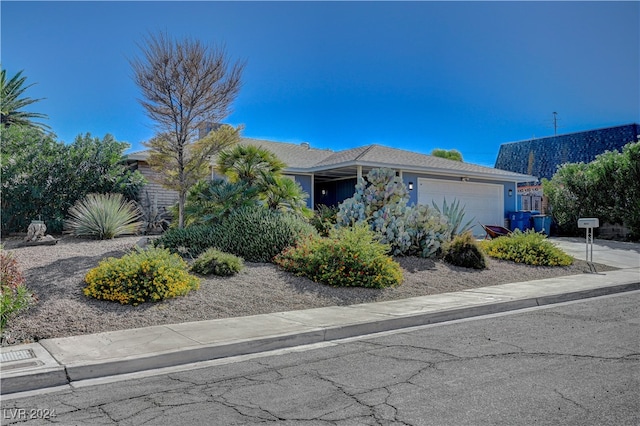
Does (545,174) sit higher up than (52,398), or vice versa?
(545,174)

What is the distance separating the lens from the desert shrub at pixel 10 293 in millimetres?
6250

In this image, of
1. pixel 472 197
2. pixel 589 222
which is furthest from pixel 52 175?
pixel 472 197

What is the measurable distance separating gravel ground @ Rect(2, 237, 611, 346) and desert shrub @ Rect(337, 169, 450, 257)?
1.66 ft

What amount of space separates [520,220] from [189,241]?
16967mm

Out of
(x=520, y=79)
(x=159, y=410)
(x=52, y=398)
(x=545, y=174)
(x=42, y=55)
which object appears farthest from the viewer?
(x=545, y=174)

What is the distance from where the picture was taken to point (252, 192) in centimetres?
1234

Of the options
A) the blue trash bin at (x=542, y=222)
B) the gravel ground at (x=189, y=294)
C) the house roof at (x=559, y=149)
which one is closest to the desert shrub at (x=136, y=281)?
the gravel ground at (x=189, y=294)

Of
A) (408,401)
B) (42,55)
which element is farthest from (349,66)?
(408,401)

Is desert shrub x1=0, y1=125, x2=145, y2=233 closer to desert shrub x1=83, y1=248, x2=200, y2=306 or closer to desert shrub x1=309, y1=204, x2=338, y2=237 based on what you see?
desert shrub x1=309, y1=204, x2=338, y2=237

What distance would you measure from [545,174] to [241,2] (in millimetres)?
37324

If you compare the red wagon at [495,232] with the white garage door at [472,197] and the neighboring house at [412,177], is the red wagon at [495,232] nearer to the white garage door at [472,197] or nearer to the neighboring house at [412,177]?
the white garage door at [472,197]

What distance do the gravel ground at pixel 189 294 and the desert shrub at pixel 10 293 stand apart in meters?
0.14

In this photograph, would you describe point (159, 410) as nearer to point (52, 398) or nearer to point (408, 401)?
point (52, 398)

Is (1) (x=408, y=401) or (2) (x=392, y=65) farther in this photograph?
(2) (x=392, y=65)
